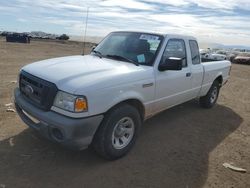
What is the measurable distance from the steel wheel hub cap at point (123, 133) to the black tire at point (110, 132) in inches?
2.4

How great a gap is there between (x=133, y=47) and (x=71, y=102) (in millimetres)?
1999

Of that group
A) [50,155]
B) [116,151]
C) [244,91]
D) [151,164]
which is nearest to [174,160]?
[151,164]

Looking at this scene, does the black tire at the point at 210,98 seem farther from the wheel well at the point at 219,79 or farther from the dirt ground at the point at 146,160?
the dirt ground at the point at 146,160

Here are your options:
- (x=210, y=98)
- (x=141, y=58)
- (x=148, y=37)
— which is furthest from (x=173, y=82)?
(x=210, y=98)

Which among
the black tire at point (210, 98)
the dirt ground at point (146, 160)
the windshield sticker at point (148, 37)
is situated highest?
the windshield sticker at point (148, 37)

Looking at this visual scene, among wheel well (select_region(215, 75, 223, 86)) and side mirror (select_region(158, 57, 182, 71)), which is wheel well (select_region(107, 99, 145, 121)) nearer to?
side mirror (select_region(158, 57, 182, 71))

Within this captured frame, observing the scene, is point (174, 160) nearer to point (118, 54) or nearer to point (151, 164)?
point (151, 164)

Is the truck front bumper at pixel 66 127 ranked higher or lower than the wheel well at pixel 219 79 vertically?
lower

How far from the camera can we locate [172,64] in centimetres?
489

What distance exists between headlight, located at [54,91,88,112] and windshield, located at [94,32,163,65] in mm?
1576

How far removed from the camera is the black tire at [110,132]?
414 cm

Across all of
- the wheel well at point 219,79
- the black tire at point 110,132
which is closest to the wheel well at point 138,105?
the black tire at point 110,132

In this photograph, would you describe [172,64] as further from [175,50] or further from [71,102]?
[71,102]

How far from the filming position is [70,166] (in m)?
4.28
